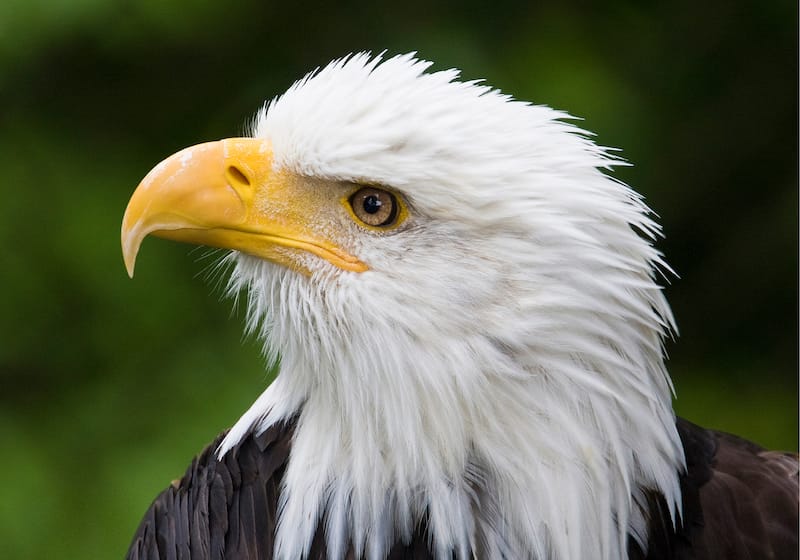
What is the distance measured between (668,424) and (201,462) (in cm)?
99

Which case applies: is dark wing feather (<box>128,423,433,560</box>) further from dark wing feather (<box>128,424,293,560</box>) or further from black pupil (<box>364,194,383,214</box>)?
black pupil (<box>364,194,383,214</box>)

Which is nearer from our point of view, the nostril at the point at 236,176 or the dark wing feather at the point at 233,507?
the nostril at the point at 236,176

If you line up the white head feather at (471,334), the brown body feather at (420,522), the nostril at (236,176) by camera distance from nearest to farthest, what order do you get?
the white head feather at (471,334)
the nostril at (236,176)
the brown body feather at (420,522)

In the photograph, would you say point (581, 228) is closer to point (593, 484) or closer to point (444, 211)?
point (444, 211)

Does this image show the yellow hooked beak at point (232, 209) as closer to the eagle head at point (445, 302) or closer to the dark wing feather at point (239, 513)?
the eagle head at point (445, 302)

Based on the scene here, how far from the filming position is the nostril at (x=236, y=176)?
6.09ft

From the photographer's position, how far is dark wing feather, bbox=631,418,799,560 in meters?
2.00

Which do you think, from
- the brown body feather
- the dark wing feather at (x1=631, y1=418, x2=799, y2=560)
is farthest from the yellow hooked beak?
the dark wing feather at (x1=631, y1=418, x2=799, y2=560)

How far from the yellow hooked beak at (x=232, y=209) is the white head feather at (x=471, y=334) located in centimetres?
4

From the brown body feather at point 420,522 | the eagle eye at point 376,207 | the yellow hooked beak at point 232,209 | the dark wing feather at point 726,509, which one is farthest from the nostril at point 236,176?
the dark wing feather at point 726,509

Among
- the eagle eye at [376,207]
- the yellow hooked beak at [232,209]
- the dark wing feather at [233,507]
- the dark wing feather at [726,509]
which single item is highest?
the eagle eye at [376,207]

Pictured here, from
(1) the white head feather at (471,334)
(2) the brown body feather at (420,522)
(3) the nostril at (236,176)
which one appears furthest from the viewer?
(2) the brown body feather at (420,522)

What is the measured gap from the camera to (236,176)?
6.14 feet

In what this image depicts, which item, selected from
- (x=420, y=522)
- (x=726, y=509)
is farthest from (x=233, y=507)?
(x=726, y=509)
